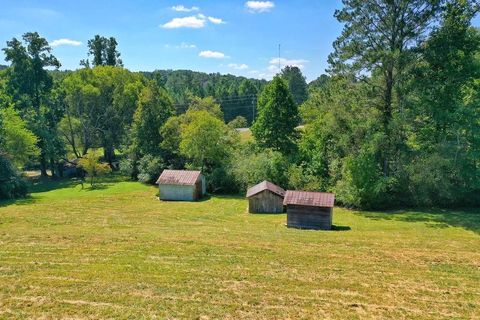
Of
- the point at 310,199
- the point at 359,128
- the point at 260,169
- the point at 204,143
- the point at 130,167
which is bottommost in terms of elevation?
the point at 310,199

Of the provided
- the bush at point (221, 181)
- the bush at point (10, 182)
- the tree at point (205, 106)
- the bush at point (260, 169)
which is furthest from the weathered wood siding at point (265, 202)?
the bush at point (10, 182)

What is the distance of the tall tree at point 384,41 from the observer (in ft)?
91.3

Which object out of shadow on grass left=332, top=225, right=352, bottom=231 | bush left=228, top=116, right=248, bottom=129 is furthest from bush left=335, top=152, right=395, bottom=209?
bush left=228, top=116, right=248, bottom=129

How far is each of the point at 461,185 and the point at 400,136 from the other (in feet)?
18.6

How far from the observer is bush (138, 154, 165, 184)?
141 feet

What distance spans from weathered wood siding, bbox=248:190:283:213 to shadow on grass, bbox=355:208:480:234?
20.5 feet

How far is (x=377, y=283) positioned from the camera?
551 inches

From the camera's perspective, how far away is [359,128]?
3036cm

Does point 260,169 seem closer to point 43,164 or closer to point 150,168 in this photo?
point 150,168

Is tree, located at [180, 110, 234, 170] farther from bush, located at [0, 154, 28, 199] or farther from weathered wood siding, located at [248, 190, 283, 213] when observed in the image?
bush, located at [0, 154, 28, 199]

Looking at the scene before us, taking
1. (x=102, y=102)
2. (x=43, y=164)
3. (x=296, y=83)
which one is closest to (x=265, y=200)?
(x=43, y=164)

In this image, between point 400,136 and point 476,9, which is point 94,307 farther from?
point 476,9

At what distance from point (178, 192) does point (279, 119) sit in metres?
12.8

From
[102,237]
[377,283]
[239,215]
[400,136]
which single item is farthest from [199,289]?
[400,136]
